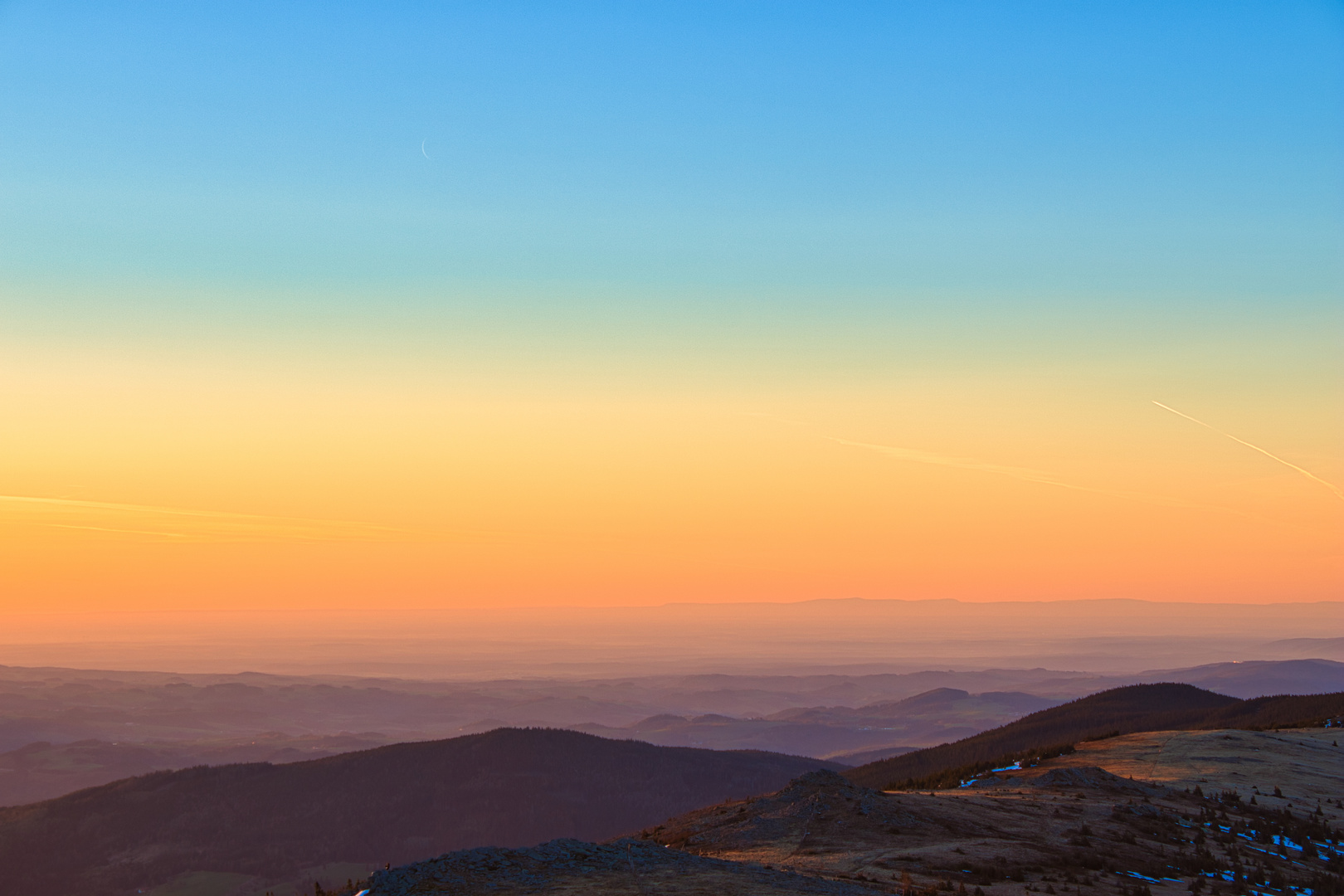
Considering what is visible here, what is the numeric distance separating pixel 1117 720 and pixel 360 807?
356 ft

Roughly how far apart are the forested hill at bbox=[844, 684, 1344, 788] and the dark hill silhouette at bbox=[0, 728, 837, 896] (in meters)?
60.6

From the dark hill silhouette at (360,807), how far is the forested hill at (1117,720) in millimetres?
60612

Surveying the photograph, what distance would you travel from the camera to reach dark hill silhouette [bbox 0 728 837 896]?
474ft

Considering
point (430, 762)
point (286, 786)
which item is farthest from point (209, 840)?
point (430, 762)

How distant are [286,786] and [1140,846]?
160 m

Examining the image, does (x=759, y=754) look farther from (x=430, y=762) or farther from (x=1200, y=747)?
(x=1200, y=747)

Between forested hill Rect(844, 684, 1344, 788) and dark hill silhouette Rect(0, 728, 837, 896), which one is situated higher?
forested hill Rect(844, 684, 1344, 788)

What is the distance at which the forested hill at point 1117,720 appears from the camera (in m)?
78.2

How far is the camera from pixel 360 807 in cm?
15588

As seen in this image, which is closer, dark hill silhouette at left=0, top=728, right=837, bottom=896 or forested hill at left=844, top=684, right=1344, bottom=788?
forested hill at left=844, top=684, right=1344, bottom=788

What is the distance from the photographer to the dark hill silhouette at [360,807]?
5694 inches

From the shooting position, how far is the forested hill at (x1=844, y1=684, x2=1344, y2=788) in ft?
257

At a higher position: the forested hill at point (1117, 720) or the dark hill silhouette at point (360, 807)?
the forested hill at point (1117, 720)

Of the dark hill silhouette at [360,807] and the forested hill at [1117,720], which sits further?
the dark hill silhouette at [360,807]
